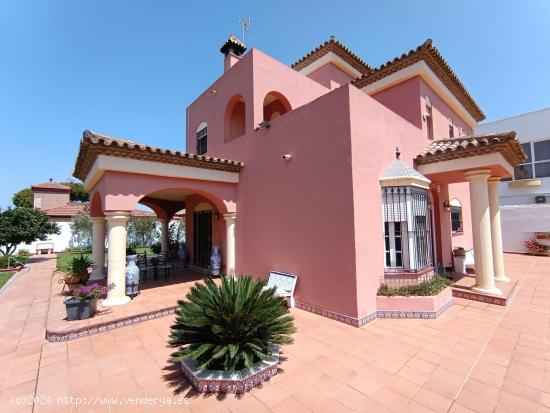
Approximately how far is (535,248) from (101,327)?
23.9 meters

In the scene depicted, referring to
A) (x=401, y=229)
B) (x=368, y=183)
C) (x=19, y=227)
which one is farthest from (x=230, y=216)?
(x=19, y=227)

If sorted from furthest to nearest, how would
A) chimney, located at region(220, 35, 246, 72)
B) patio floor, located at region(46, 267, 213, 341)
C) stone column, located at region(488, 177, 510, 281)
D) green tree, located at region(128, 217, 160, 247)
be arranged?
green tree, located at region(128, 217, 160, 247) → chimney, located at region(220, 35, 246, 72) → stone column, located at region(488, 177, 510, 281) → patio floor, located at region(46, 267, 213, 341)

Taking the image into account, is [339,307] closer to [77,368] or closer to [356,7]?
[77,368]

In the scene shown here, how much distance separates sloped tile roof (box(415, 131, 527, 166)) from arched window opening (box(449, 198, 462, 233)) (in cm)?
396

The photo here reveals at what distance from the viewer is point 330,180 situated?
6.97 metres

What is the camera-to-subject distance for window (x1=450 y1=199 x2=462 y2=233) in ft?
42.8

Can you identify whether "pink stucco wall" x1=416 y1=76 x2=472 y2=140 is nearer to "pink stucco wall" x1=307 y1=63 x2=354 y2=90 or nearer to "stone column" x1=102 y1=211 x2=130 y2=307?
"pink stucco wall" x1=307 y1=63 x2=354 y2=90

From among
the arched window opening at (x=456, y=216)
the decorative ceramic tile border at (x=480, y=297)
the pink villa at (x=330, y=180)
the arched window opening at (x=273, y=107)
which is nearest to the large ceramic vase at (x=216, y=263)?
the pink villa at (x=330, y=180)

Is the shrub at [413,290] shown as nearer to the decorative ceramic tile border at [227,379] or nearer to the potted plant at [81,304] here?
the decorative ceramic tile border at [227,379]

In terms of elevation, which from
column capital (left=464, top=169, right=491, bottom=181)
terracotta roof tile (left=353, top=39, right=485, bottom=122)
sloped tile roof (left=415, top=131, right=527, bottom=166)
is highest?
terracotta roof tile (left=353, top=39, right=485, bottom=122)

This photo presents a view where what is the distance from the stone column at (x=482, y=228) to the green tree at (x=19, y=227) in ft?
88.3

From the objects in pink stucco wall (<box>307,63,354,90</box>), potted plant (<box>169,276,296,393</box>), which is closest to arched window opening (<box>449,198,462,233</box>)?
pink stucco wall (<box>307,63,354,90</box>)

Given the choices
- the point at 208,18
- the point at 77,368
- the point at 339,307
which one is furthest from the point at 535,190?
the point at 77,368

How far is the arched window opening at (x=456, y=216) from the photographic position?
13.0m
